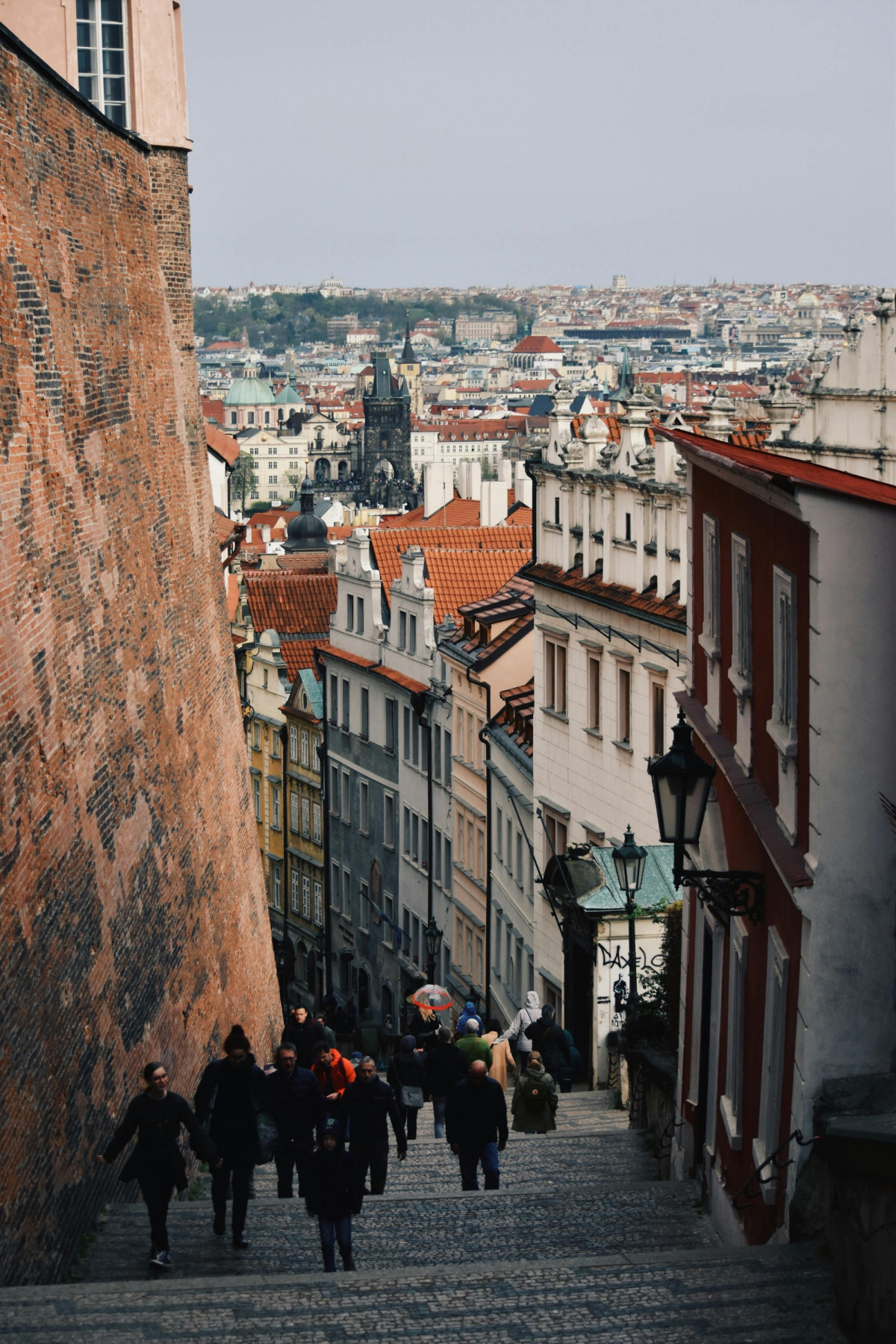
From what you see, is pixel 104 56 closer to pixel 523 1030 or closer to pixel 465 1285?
pixel 523 1030

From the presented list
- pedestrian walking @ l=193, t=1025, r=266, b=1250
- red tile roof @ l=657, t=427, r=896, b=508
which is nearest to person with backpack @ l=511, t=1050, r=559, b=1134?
pedestrian walking @ l=193, t=1025, r=266, b=1250

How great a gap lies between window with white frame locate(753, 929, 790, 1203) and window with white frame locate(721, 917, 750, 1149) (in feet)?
1.97

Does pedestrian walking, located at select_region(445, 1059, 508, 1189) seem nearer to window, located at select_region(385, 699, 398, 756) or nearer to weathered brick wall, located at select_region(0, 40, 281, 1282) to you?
weathered brick wall, located at select_region(0, 40, 281, 1282)

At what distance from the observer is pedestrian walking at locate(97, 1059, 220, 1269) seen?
9.69 m

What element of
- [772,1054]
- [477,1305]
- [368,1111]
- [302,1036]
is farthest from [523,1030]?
[477,1305]

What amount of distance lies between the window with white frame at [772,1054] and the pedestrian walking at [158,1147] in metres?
2.67

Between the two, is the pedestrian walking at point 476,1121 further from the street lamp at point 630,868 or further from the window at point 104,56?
the window at point 104,56

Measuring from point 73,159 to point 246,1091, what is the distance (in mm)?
7386

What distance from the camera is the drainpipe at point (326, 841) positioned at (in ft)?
150

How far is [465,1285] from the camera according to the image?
795 centimetres

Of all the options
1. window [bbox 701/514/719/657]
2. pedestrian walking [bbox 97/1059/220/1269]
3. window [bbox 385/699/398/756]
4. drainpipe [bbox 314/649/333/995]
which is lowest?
drainpipe [bbox 314/649/333/995]

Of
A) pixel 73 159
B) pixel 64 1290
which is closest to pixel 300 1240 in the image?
pixel 64 1290

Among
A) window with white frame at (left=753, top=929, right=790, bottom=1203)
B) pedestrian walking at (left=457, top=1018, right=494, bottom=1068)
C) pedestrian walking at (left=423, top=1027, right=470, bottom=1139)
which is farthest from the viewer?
pedestrian walking at (left=457, top=1018, right=494, bottom=1068)

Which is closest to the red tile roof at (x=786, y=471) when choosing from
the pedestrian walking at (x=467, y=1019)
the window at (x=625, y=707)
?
the pedestrian walking at (x=467, y=1019)
